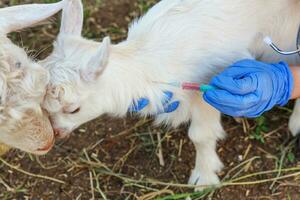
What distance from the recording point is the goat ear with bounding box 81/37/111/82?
2607 mm

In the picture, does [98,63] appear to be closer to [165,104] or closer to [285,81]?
[165,104]

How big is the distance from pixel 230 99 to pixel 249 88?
4.3 inches

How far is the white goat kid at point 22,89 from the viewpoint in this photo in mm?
2715

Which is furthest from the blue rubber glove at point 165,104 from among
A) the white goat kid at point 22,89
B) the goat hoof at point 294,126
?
the goat hoof at point 294,126

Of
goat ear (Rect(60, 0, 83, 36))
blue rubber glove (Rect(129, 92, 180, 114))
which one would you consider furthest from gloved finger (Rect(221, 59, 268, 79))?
goat ear (Rect(60, 0, 83, 36))

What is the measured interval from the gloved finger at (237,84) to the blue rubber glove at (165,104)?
29 cm

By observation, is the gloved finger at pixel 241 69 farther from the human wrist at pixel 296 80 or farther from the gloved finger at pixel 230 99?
the human wrist at pixel 296 80

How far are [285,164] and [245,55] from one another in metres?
0.81

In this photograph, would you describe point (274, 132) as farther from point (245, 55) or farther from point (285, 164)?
point (245, 55)

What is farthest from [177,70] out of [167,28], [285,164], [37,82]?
[285,164]

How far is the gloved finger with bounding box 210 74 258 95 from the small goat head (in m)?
0.58

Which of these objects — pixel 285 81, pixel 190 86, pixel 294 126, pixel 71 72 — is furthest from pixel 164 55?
pixel 294 126

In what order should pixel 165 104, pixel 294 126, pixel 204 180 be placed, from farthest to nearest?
1. pixel 294 126
2. pixel 204 180
3. pixel 165 104

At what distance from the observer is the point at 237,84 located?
2.93 metres
